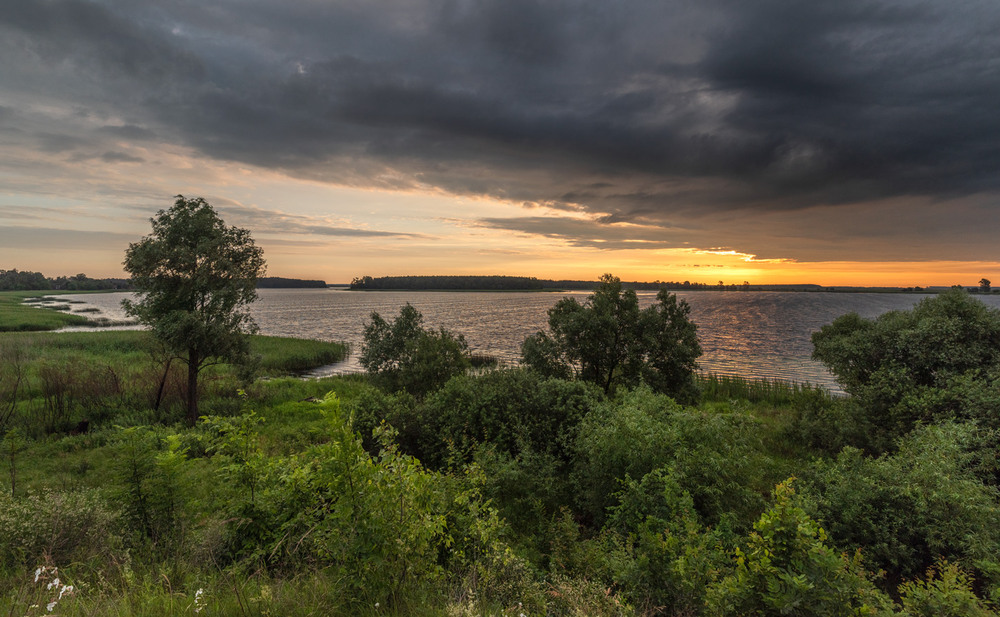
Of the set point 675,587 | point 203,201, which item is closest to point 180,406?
point 203,201

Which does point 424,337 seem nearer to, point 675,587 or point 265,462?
point 265,462

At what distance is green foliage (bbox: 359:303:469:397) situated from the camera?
71.3 feet

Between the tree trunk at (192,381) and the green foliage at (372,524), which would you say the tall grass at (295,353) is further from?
the green foliage at (372,524)

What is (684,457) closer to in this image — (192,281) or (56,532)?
(56,532)

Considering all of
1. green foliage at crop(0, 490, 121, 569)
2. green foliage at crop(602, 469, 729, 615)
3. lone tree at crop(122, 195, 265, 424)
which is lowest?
green foliage at crop(602, 469, 729, 615)

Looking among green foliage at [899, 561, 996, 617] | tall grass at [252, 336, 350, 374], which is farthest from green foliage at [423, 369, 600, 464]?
tall grass at [252, 336, 350, 374]

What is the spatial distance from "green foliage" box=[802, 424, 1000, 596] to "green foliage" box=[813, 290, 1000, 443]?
549cm

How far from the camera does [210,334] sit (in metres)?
15.9

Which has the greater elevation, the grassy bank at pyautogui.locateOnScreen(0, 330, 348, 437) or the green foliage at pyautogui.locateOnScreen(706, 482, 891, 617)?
the green foliage at pyautogui.locateOnScreen(706, 482, 891, 617)

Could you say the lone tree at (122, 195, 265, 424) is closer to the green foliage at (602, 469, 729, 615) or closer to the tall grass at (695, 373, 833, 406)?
the green foliage at (602, 469, 729, 615)

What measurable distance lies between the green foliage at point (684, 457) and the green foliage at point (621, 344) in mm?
11443

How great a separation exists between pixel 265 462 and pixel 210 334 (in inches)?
460

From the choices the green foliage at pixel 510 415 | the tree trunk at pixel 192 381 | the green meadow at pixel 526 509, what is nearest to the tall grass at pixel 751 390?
the green meadow at pixel 526 509

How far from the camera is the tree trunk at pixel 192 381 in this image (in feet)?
53.8
